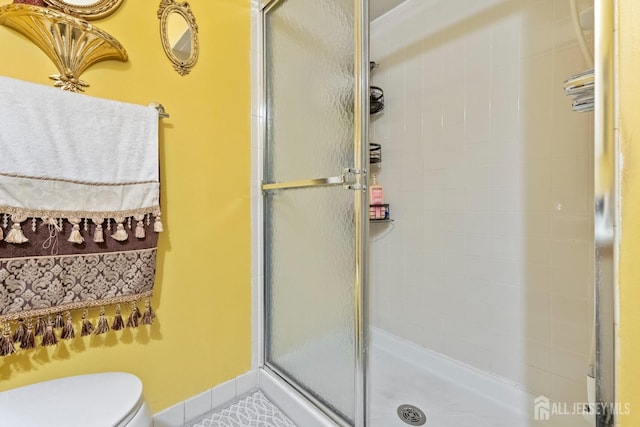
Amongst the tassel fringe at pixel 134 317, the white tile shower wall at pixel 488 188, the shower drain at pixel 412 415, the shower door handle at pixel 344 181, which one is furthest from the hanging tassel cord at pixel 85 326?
the white tile shower wall at pixel 488 188

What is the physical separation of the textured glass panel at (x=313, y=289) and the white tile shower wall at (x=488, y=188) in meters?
0.82

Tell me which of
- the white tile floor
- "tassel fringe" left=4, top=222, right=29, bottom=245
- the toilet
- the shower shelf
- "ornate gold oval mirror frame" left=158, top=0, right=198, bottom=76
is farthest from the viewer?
the shower shelf

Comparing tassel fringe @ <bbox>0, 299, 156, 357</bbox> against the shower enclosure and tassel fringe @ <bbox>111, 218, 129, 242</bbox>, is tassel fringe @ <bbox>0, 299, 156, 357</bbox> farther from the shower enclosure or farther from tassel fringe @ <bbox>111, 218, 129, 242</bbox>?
the shower enclosure

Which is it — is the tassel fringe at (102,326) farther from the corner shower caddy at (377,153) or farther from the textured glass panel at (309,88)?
the corner shower caddy at (377,153)

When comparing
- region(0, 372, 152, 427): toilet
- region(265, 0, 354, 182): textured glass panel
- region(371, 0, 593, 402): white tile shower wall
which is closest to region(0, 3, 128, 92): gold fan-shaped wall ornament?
region(265, 0, 354, 182): textured glass panel

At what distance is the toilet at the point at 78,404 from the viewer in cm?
70

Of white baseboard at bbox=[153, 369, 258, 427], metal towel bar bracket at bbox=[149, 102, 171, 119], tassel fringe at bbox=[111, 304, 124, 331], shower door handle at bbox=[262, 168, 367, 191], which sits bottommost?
white baseboard at bbox=[153, 369, 258, 427]

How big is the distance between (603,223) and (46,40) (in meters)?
1.49

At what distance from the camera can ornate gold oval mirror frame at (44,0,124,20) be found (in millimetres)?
923

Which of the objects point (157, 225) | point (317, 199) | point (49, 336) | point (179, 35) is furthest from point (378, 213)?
point (49, 336)

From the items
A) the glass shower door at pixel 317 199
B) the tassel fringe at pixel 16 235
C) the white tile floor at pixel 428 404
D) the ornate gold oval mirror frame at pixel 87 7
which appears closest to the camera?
the tassel fringe at pixel 16 235

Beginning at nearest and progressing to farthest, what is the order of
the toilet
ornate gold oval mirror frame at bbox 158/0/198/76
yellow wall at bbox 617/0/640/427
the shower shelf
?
1. yellow wall at bbox 617/0/640/427
2. the toilet
3. ornate gold oval mirror frame at bbox 158/0/198/76
4. the shower shelf

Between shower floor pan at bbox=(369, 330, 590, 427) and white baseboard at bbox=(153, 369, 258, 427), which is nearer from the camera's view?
white baseboard at bbox=(153, 369, 258, 427)

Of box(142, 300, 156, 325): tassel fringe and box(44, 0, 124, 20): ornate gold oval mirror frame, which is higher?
box(44, 0, 124, 20): ornate gold oval mirror frame
